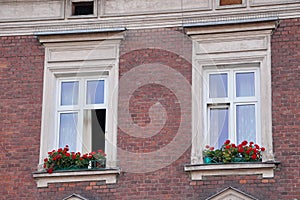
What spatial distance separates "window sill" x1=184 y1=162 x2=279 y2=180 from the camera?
1549 centimetres

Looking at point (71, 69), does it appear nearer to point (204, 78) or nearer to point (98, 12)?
point (98, 12)

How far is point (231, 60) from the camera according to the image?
1653 centimetres

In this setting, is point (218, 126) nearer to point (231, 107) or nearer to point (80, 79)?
point (231, 107)

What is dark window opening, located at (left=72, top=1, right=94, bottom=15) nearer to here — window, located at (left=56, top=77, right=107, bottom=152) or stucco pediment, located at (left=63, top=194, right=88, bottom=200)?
window, located at (left=56, top=77, right=107, bottom=152)

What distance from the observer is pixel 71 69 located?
17016mm

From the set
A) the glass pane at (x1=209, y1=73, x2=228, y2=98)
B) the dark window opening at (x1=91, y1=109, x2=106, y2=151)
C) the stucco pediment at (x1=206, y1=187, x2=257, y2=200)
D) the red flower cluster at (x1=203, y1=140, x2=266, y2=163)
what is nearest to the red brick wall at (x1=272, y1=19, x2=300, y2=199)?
the red flower cluster at (x1=203, y1=140, x2=266, y2=163)

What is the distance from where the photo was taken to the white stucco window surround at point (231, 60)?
16.1 meters

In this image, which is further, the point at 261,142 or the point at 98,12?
the point at 98,12

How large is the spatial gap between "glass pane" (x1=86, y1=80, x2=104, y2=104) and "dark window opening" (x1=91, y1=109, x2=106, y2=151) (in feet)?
0.69

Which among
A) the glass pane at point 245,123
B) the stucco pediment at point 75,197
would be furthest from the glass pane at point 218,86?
the stucco pediment at point 75,197

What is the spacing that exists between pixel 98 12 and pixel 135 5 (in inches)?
30.1

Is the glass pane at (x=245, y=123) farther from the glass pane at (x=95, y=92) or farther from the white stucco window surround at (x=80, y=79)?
the glass pane at (x=95, y=92)

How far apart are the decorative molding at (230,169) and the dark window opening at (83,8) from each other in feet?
13.1

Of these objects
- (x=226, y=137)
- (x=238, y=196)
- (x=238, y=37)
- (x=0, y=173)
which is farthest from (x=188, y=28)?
(x=0, y=173)
